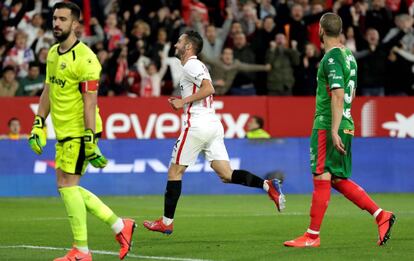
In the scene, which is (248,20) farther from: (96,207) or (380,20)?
(96,207)

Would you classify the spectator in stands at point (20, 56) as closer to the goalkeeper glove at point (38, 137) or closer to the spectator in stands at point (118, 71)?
the spectator in stands at point (118, 71)

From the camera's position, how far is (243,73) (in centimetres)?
2425

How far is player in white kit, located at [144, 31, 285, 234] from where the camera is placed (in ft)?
42.9

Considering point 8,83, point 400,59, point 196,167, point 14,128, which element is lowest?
point 196,167

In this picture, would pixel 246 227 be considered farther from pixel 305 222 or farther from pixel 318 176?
pixel 318 176

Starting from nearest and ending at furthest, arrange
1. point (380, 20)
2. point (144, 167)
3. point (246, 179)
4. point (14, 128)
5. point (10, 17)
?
point (246, 179)
point (144, 167)
point (14, 128)
point (10, 17)
point (380, 20)

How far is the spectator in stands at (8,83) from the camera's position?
23.2m

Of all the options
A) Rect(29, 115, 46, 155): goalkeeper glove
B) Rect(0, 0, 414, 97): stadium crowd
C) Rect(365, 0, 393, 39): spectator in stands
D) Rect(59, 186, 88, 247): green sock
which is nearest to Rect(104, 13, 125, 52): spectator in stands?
Rect(0, 0, 414, 97): stadium crowd

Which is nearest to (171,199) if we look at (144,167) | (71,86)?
(71,86)

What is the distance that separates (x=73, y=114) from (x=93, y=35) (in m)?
14.6

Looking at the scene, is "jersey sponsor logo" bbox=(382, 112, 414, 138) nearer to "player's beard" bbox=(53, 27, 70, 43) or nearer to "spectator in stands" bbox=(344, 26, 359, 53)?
"spectator in stands" bbox=(344, 26, 359, 53)

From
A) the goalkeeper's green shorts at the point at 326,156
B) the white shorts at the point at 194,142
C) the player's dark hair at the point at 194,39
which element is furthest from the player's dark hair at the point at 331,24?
the white shorts at the point at 194,142

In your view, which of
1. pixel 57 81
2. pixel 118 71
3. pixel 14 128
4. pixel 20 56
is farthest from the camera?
pixel 118 71

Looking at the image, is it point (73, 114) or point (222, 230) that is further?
point (222, 230)
